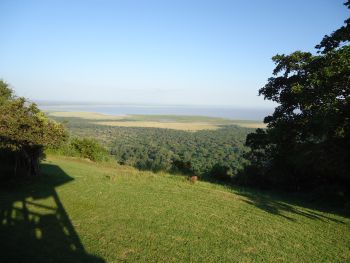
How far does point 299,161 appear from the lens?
60.5ft

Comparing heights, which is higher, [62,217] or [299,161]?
[299,161]

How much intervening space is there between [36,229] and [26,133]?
6105mm

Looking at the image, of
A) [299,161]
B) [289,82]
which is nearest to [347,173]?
[299,161]

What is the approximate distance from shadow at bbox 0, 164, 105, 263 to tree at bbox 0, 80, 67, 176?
1.92 metres

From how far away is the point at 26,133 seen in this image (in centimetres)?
1356

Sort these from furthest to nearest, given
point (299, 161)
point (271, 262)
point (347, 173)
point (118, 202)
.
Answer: point (299, 161) → point (347, 173) → point (118, 202) → point (271, 262)

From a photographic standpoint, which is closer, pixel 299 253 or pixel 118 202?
pixel 299 253

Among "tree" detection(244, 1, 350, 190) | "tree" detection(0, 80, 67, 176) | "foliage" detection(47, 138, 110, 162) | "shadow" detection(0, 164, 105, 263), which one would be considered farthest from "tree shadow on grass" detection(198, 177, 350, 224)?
"foliage" detection(47, 138, 110, 162)

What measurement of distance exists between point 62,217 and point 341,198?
1236 centimetres

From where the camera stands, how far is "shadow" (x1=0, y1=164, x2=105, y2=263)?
7.03 m

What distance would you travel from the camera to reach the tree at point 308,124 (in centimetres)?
1383

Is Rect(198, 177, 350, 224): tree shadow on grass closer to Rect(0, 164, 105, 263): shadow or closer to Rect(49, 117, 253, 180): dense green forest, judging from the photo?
Rect(0, 164, 105, 263): shadow

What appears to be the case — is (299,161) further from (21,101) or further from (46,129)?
(21,101)

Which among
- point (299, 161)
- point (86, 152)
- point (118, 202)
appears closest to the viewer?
Result: point (118, 202)
